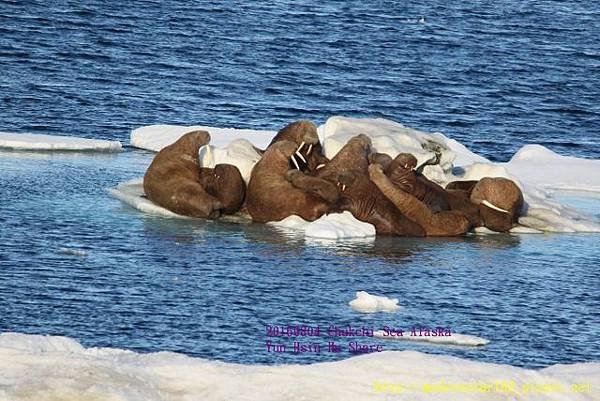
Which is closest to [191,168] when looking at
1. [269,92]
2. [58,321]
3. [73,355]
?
[58,321]

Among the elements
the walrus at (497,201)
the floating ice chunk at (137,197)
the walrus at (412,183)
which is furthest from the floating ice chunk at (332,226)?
the walrus at (497,201)

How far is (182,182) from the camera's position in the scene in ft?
59.6

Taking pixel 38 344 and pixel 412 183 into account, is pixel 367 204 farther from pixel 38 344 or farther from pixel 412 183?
pixel 38 344

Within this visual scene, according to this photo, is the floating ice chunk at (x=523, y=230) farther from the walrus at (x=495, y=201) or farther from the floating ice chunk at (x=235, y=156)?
the floating ice chunk at (x=235, y=156)

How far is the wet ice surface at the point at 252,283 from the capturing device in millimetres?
13086

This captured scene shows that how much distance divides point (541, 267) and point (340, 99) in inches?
751

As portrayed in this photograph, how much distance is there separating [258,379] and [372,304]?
4.20 meters

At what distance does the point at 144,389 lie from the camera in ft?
31.8

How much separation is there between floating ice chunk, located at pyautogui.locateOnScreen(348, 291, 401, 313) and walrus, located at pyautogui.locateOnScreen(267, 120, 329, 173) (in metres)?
4.37

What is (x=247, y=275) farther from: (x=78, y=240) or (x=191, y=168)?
(x=191, y=168)

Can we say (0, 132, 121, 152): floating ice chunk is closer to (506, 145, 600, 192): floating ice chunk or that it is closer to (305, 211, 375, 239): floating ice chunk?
(506, 145, 600, 192): floating ice chunk

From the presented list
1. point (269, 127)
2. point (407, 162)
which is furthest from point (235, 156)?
point (269, 127)

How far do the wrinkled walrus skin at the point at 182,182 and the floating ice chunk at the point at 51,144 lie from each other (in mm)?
4493

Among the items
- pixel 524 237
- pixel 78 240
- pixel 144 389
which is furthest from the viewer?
pixel 524 237
